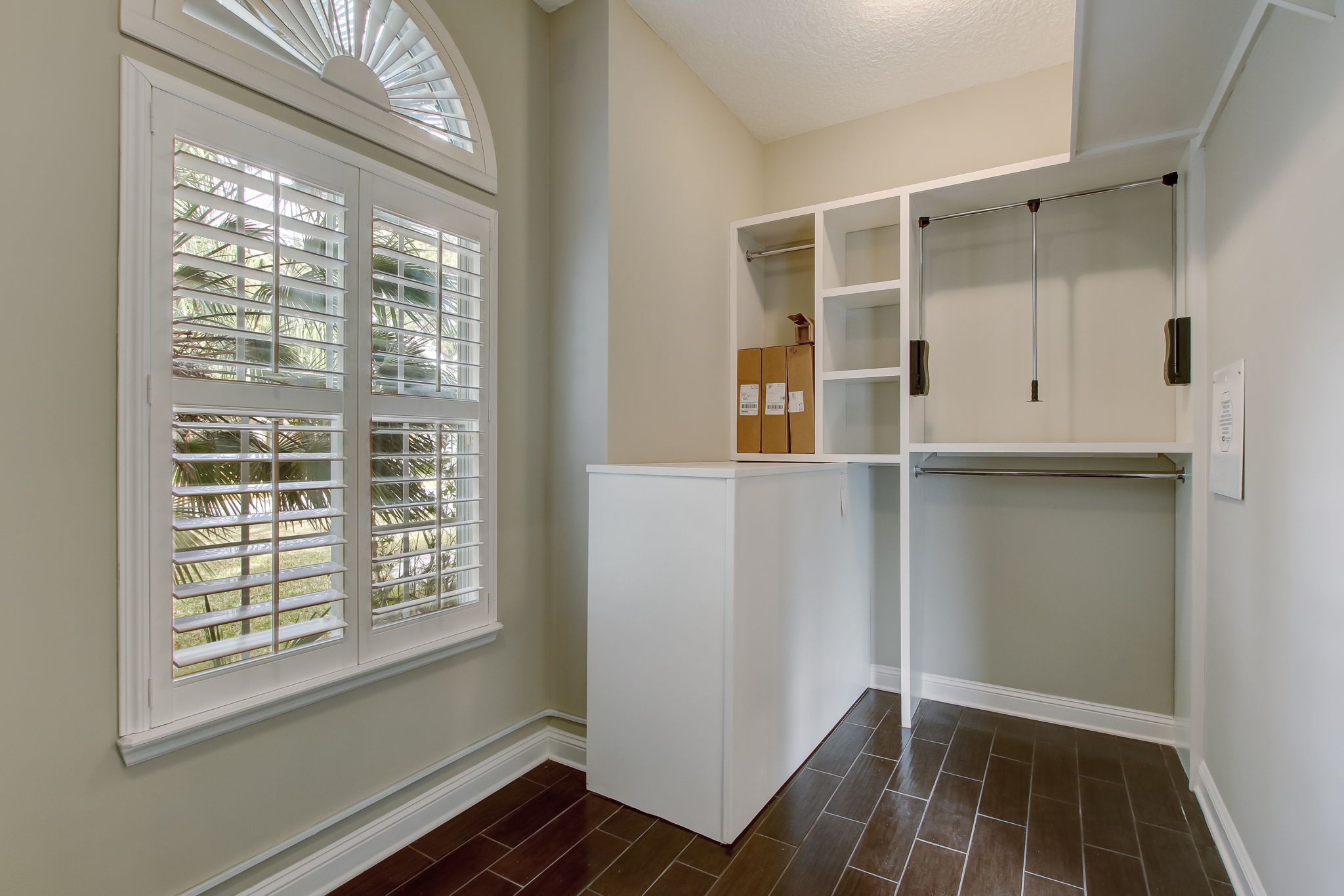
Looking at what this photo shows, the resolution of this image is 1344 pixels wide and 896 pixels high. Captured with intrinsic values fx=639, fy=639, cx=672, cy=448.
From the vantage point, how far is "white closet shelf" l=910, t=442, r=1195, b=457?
214 cm

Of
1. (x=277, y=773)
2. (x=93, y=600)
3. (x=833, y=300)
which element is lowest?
(x=277, y=773)

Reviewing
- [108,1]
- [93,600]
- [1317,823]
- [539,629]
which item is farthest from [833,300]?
[93,600]

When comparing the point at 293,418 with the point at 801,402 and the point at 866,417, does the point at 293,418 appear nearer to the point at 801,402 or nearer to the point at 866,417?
the point at 801,402

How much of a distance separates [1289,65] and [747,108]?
2.08 m

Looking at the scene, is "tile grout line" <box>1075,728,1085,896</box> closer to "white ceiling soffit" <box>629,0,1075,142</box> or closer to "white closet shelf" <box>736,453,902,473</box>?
"white closet shelf" <box>736,453,902,473</box>

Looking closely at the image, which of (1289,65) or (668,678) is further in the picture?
(668,678)

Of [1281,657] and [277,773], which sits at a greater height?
[1281,657]

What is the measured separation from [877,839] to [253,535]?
1.86m

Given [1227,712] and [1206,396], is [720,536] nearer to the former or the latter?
[1227,712]

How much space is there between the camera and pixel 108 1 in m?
1.30

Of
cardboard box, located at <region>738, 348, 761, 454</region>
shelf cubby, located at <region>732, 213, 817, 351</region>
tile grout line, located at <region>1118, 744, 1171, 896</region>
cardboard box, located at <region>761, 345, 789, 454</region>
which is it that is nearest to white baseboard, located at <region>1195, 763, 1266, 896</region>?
tile grout line, located at <region>1118, 744, 1171, 896</region>

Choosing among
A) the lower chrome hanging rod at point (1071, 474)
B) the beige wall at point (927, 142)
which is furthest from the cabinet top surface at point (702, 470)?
the beige wall at point (927, 142)

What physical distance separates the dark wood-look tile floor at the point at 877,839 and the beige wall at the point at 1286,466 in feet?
1.01

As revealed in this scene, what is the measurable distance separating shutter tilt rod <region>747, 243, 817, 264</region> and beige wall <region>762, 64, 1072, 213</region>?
252 millimetres
